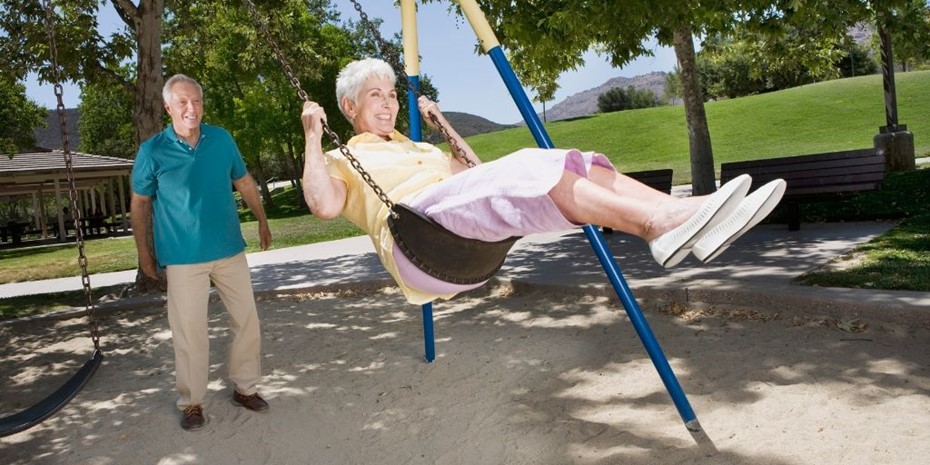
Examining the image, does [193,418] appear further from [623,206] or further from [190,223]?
[623,206]

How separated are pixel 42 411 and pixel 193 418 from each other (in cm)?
73

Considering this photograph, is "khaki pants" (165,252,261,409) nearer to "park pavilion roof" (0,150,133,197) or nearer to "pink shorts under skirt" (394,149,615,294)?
"pink shorts under skirt" (394,149,615,294)

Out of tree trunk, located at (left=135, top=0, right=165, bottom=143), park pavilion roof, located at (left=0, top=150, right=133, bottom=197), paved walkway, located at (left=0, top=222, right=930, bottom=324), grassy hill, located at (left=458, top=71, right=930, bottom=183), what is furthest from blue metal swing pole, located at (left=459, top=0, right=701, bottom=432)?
park pavilion roof, located at (left=0, top=150, right=133, bottom=197)

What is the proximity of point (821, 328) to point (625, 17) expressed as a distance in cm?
341

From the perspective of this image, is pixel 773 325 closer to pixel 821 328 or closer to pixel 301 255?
pixel 821 328

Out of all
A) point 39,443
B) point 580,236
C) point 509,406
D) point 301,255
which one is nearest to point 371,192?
point 509,406

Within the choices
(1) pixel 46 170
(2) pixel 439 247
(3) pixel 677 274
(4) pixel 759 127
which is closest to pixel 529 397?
(2) pixel 439 247

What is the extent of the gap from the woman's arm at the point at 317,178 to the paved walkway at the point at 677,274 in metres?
2.95

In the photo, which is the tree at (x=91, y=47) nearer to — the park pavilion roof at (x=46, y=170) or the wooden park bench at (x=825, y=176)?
the wooden park bench at (x=825, y=176)

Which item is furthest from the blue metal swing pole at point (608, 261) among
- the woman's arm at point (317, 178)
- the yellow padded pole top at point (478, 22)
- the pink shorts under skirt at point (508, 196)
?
the woman's arm at point (317, 178)

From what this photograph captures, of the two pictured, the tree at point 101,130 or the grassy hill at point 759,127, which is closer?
the grassy hill at point 759,127

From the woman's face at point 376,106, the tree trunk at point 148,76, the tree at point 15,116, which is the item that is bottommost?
the woman's face at point 376,106

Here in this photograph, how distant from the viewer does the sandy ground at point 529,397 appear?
2918mm

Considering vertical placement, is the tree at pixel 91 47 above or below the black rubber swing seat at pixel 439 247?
above
